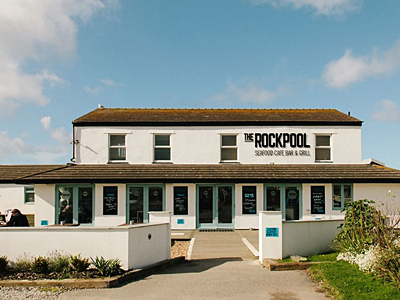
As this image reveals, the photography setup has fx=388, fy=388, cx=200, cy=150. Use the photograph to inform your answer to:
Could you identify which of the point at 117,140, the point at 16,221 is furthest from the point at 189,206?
the point at 16,221

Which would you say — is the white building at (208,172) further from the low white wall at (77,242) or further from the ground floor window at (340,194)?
the low white wall at (77,242)

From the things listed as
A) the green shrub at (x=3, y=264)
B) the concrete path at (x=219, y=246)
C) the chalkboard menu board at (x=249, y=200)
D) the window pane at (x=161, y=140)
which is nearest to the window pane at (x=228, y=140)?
the chalkboard menu board at (x=249, y=200)

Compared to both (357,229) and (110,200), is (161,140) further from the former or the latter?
(357,229)

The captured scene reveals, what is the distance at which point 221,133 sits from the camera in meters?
20.8

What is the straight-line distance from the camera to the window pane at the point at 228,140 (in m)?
21.0

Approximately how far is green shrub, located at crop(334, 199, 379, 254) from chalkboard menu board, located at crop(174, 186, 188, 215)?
9.29 meters

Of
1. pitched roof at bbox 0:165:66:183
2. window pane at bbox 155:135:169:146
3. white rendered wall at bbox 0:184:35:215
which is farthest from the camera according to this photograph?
white rendered wall at bbox 0:184:35:215

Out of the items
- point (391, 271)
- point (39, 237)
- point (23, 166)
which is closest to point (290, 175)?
point (391, 271)

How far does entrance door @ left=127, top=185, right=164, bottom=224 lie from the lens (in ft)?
63.9

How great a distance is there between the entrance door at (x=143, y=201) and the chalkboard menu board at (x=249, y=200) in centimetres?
414

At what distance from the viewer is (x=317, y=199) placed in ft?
64.6

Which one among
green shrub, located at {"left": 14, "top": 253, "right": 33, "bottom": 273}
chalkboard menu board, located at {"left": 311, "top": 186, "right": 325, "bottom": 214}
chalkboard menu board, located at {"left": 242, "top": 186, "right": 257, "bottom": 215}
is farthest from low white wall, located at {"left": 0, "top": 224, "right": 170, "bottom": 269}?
chalkboard menu board, located at {"left": 311, "top": 186, "right": 325, "bottom": 214}

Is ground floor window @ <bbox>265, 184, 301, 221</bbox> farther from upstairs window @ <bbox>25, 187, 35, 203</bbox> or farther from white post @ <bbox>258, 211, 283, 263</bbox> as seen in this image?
upstairs window @ <bbox>25, 187, 35, 203</bbox>

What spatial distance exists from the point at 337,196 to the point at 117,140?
11900mm
